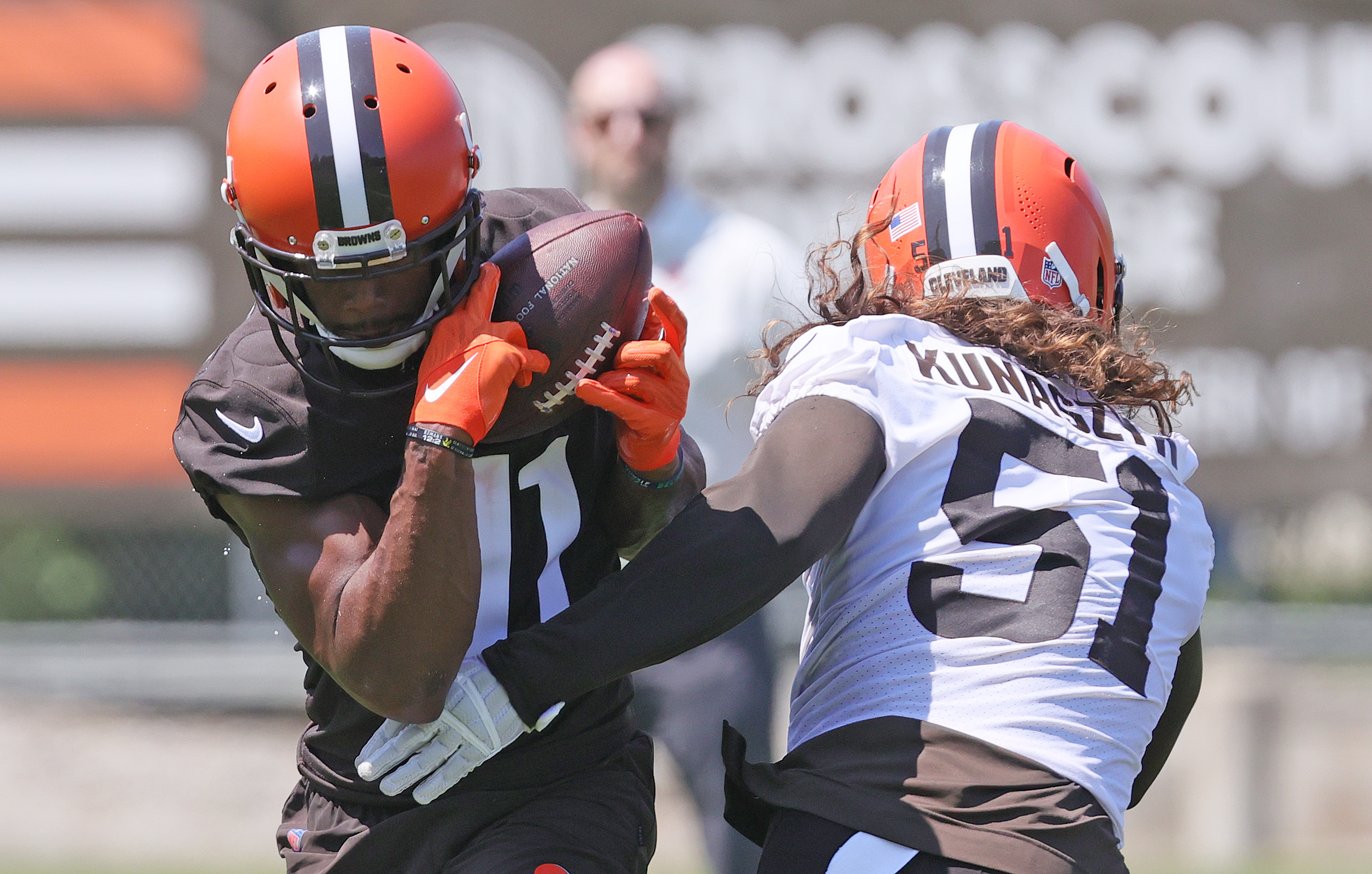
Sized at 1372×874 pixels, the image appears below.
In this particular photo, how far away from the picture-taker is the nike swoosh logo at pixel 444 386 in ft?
6.37

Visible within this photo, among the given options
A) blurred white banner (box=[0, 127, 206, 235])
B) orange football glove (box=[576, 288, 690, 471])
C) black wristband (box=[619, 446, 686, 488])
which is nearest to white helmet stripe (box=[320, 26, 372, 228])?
orange football glove (box=[576, 288, 690, 471])

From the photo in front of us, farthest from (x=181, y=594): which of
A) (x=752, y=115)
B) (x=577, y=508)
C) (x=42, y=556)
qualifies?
(x=577, y=508)

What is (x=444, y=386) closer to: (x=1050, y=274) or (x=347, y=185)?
(x=347, y=185)

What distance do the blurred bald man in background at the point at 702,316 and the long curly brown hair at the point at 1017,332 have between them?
1652 mm

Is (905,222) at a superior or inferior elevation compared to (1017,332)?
superior

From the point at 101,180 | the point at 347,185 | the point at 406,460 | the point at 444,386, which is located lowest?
the point at 406,460

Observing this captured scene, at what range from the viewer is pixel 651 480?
2.28m

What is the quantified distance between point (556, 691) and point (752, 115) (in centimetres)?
480

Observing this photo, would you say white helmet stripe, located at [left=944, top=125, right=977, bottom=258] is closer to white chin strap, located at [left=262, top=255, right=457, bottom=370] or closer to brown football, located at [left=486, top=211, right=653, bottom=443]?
brown football, located at [left=486, top=211, right=653, bottom=443]

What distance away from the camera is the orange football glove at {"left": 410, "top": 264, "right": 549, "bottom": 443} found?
1.93m

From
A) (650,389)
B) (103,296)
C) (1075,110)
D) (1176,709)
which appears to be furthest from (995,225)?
(103,296)

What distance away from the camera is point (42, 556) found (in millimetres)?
6129

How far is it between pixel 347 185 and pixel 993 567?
3.37ft

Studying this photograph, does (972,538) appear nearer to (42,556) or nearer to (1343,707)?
(1343,707)
